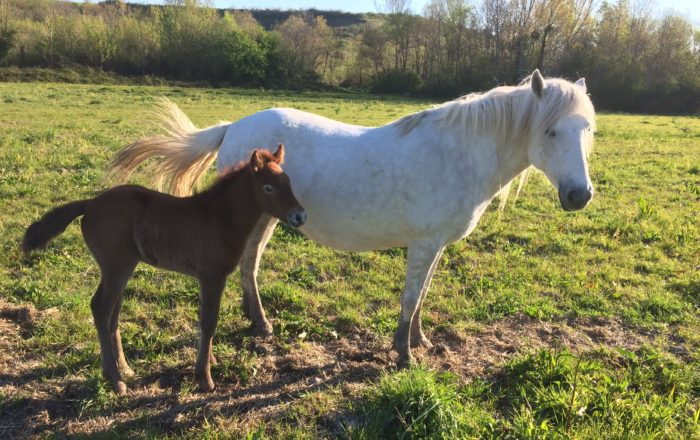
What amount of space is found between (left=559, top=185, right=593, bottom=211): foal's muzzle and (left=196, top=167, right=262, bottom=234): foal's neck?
2244 millimetres

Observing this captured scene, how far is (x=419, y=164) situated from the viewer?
153 inches

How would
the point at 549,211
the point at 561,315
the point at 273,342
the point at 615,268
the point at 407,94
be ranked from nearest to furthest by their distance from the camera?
the point at 273,342, the point at 561,315, the point at 615,268, the point at 549,211, the point at 407,94

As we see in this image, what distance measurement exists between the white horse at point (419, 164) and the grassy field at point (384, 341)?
2.04ft

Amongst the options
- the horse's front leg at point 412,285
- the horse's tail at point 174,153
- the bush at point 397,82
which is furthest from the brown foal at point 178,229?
the bush at point 397,82

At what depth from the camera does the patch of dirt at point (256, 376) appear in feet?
10.3

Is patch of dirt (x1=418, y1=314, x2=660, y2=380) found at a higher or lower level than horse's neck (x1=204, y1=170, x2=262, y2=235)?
lower

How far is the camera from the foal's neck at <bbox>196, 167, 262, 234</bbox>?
135 inches

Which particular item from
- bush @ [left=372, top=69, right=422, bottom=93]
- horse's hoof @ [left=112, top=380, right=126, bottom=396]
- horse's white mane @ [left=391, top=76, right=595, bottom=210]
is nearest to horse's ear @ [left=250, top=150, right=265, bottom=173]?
horse's white mane @ [left=391, top=76, right=595, bottom=210]

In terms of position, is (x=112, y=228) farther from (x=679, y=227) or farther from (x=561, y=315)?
(x=679, y=227)

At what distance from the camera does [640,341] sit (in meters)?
4.55

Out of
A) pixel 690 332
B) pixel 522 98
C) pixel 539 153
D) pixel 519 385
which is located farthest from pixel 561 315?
pixel 522 98

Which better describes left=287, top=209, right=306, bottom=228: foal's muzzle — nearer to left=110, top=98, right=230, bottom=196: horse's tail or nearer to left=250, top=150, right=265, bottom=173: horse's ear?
left=250, top=150, right=265, bottom=173: horse's ear

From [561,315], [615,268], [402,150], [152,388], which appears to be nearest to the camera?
[152,388]

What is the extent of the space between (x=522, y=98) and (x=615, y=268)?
367 cm
